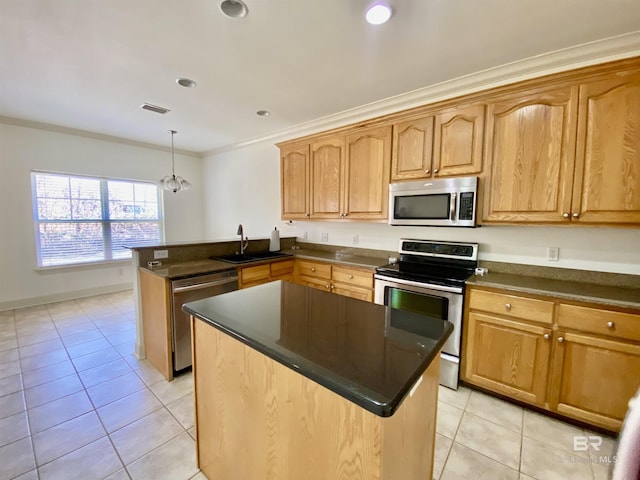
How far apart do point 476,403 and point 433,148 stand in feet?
Result: 7.10

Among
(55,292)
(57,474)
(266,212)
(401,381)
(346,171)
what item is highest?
(346,171)

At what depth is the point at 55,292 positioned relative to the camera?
425 centimetres

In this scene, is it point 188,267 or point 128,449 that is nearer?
point 128,449

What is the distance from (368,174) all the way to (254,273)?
1635mm

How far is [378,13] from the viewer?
5.45 ft

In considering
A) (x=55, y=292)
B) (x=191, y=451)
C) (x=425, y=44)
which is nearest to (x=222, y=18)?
(x=425, y=44)

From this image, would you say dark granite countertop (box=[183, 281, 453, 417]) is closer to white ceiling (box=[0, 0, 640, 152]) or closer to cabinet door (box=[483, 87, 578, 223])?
cabinet door (box=[483, 87, 578, 223])

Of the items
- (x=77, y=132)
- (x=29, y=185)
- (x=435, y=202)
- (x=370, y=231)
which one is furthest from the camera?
(x=77, y=132)

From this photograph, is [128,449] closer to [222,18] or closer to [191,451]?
[191,451]

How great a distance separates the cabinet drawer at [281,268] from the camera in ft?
10.6

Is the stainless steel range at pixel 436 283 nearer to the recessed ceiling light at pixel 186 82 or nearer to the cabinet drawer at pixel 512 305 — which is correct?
the cabinet drawer at pixel 512 305

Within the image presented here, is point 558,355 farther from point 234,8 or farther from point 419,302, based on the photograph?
point 234,8

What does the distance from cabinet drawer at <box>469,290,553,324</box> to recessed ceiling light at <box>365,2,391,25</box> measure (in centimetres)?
202

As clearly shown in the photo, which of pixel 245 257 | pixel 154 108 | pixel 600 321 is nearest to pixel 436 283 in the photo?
pixel 600 321
